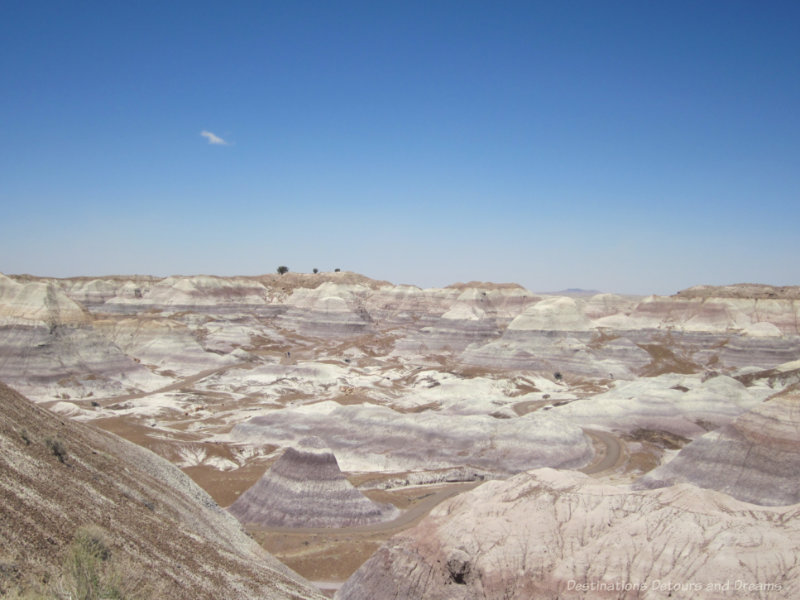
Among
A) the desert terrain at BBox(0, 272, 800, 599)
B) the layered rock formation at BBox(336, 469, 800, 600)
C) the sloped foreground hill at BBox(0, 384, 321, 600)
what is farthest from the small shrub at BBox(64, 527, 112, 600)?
the layered rock formation at BBox(336, 469, 800, 600)

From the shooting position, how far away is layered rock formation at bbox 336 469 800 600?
47.9 ft

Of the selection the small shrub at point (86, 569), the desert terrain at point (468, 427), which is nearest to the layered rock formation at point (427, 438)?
the desert terrain at point (468, 427)

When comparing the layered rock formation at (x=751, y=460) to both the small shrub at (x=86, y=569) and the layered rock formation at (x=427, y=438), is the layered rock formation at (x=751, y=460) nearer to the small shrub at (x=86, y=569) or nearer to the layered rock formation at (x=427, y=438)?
the layered rock formation at (x=427, y=438)

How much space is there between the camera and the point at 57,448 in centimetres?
1695

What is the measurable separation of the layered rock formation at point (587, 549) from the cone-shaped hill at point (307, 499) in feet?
35.1

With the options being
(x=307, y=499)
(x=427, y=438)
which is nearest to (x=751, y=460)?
(x=427, y=438)

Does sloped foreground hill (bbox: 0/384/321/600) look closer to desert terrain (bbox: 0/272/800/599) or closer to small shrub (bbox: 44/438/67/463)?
small shrub (bbox: 44/438/67/463)

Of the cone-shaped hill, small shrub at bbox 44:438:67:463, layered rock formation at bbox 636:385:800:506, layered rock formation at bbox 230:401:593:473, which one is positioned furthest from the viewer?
layered rock formation at bbox 230:401:593:473

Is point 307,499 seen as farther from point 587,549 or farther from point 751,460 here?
point 751,460

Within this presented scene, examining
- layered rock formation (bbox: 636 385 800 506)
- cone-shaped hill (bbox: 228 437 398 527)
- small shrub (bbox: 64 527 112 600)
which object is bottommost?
cone-shaped hill (bbox: 228 437 398 527)

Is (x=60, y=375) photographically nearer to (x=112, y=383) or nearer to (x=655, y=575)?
(x=112, y=383)

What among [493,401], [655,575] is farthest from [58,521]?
[493,401]

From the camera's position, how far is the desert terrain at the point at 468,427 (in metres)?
16.6

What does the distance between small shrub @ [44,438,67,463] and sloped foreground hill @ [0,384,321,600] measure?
0.14 ft
